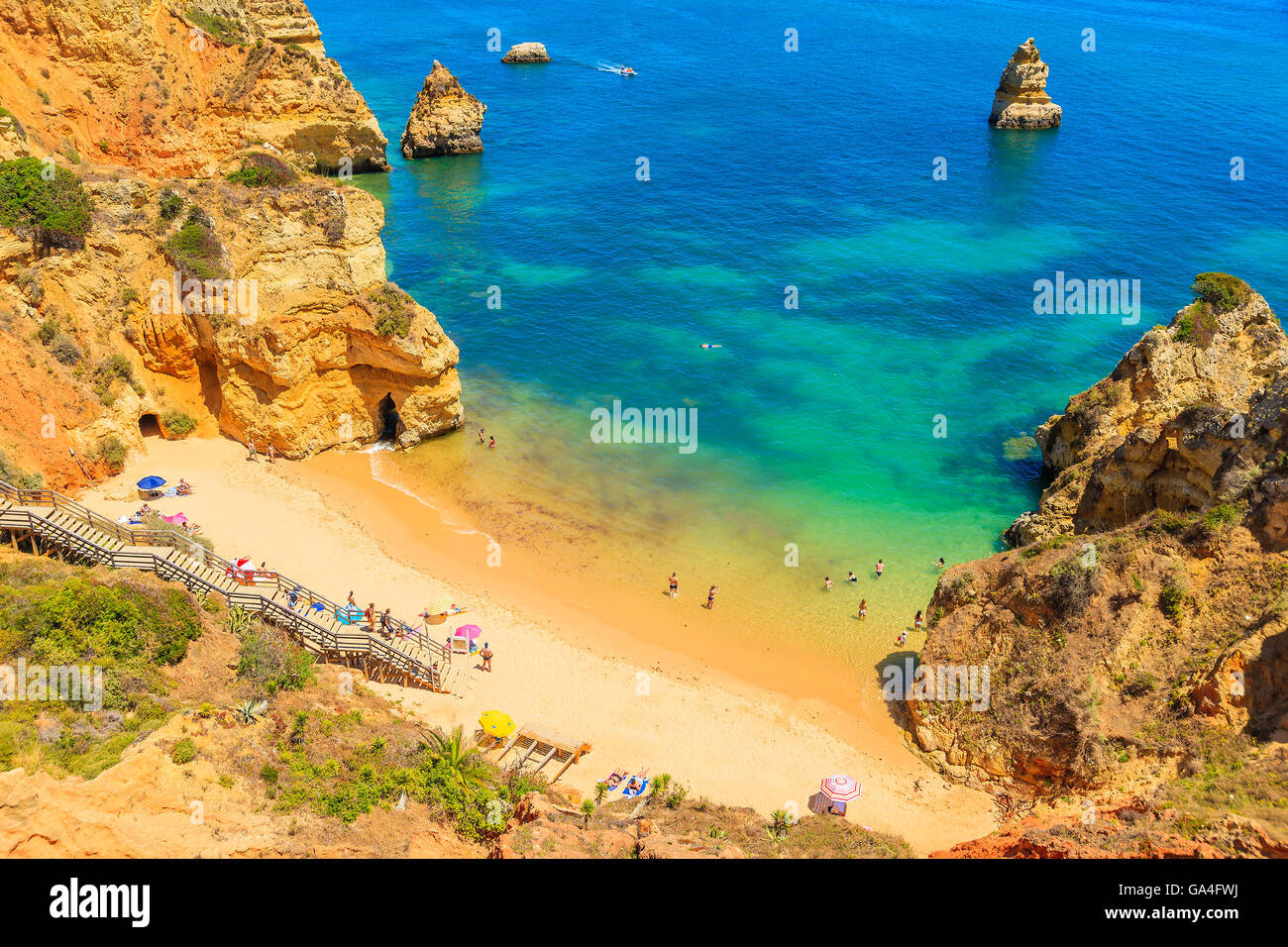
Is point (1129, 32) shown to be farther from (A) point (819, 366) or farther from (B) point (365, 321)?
(B) point (365, 321)

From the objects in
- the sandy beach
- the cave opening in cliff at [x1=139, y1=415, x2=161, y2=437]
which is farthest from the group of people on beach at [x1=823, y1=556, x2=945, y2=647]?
the cave opening in cliff at [x1=139, y1=415, x2=161, y2=437]

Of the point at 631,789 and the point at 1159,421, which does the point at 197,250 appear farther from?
the point at 1159,421

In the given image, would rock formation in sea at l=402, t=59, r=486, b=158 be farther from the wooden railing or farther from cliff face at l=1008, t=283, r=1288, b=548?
cliff face at l=1008, t=283, r=1288, b=548

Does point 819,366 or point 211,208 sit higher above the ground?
point 211,208

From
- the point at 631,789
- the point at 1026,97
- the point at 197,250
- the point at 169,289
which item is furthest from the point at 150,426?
the point at 1026,97

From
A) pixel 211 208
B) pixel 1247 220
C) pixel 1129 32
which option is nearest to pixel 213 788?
pixel 211 208
